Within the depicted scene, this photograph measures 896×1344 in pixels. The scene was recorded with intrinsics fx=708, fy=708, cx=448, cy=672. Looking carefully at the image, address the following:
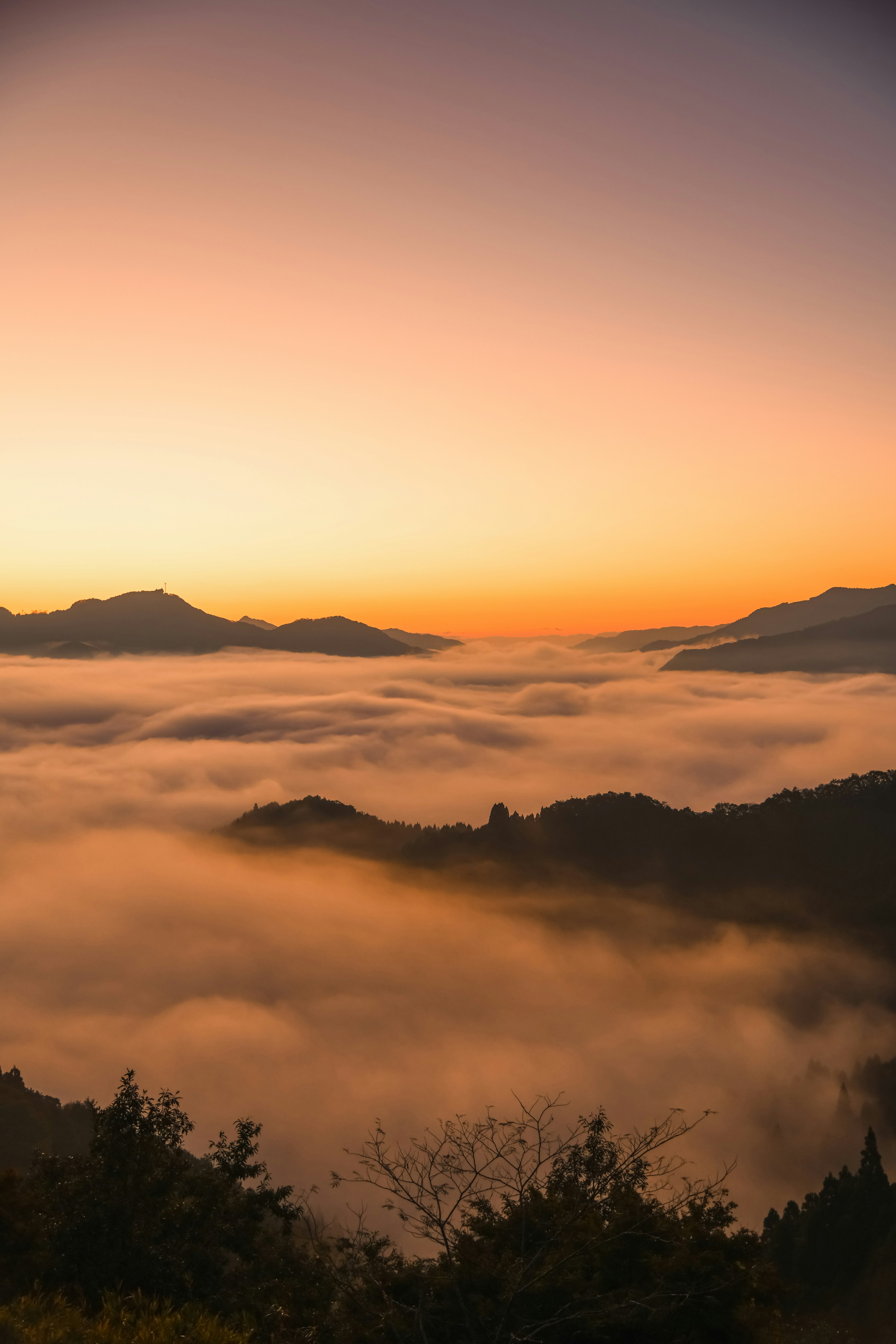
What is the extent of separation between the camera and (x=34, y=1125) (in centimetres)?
10962

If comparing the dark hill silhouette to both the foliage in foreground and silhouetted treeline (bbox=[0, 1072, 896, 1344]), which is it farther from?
the foliage in foreground

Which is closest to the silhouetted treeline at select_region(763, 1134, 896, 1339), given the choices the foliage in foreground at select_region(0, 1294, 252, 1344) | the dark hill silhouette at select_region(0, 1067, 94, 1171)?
the foliage in foreground at select_region(0, 1294, 252, 1344)

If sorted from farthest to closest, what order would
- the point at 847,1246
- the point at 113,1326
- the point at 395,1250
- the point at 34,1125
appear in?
1. the point at 34,1125
2. the point at 847,1246
3. the point at 395,1250
4. the point at 113,1326

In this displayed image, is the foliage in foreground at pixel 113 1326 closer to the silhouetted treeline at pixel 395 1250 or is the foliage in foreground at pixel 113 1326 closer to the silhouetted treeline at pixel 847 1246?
the silhouetted treeline at pixel 395 1250

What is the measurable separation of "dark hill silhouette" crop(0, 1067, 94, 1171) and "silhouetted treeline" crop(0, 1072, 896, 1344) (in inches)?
3742

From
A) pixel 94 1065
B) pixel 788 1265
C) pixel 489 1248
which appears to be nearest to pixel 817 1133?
pixel 788 1265

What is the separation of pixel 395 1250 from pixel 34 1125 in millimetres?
117778

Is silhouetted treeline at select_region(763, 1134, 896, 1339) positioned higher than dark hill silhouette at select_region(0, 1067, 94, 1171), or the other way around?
silhouetted treeline at select_region(763, 1134, 896, 1339)

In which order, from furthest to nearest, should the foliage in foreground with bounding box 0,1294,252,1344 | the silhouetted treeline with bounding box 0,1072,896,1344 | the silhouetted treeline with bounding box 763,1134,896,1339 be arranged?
the silhouetted treeline with bounding box 763,1134,896,1339 → the silhouetted treeline with bounding box 0,1072,896,1344 → the foliage in foreground with bounding box 0,1294,252,1344

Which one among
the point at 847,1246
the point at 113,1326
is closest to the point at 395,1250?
the point at 113,1326

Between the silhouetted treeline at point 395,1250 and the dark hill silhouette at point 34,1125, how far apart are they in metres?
95.1

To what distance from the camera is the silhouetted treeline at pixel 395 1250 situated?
15422 millimetres

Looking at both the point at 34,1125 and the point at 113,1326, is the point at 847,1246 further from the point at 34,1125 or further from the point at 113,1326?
the point at 34,1125

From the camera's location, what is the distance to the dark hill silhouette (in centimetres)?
10262
